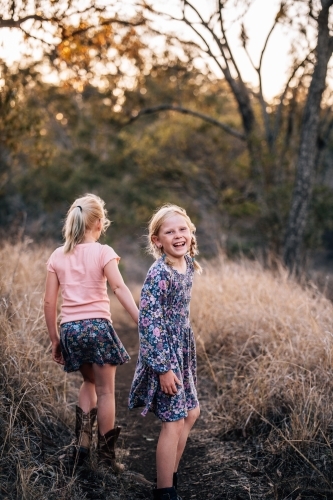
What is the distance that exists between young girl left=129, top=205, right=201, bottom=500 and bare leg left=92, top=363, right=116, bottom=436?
0.93ft

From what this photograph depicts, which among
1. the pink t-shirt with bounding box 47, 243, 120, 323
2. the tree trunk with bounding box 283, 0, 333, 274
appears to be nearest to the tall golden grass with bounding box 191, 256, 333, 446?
the pink t-shirt with bounding box 47, 243, 120, 323

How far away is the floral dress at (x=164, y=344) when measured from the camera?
2900mm

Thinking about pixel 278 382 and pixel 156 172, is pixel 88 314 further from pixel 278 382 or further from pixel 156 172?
pixel 156 172

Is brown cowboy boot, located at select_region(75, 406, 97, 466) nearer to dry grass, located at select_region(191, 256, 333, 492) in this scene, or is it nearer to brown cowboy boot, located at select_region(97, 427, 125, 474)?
brown cowboy boot, located at select_region(97, 427, 125, 474)

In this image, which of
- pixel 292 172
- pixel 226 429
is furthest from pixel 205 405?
pixel 292 172

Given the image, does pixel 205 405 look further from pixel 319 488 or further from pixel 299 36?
pixel 299 36

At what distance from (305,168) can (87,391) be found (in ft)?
25.1

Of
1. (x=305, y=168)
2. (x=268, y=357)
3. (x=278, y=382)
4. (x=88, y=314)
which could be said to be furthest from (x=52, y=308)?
(x=305, y=168)

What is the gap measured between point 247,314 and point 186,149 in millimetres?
12003

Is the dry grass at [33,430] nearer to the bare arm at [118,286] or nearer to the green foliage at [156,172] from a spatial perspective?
the bare arm at [118,286]

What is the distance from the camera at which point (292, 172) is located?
44.4 ft

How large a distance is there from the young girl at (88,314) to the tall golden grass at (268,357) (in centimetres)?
103

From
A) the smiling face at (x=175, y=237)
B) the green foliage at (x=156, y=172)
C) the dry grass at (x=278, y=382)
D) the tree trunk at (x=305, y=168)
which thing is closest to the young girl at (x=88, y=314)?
the smiling face at (x=175, y=237)

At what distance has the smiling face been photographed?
312 centimetres
